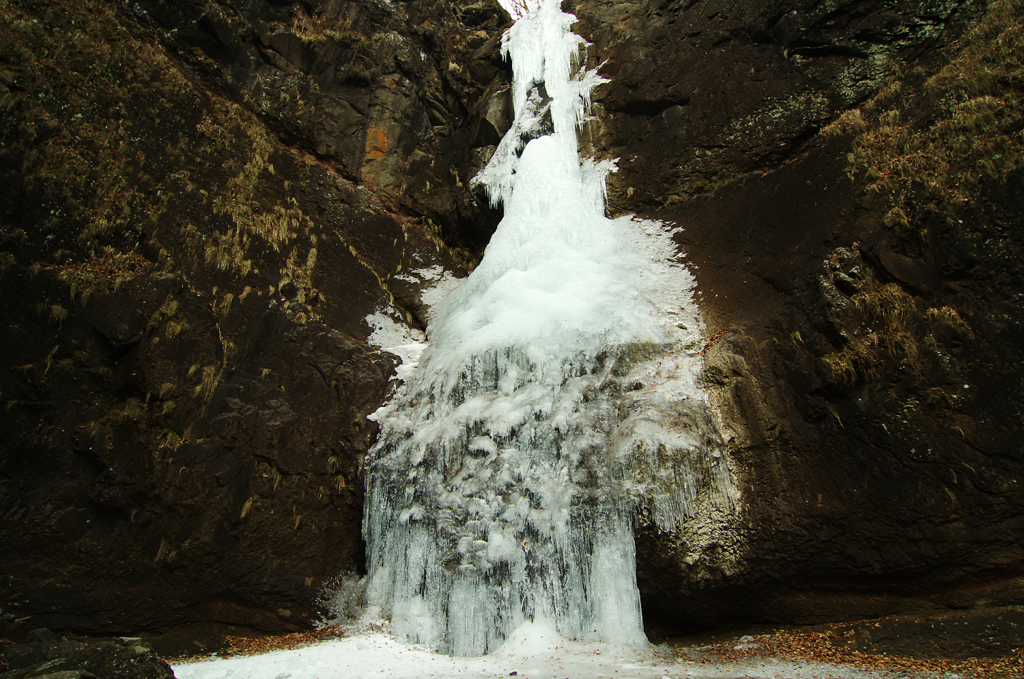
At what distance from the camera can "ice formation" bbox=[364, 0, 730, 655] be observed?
655cm

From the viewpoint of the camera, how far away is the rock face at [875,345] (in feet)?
19.4

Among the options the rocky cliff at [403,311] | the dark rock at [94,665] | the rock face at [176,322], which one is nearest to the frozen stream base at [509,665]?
the rocky cliff at [403,311]

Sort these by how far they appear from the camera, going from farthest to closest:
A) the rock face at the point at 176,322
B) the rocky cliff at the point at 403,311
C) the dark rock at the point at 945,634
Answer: the rock face at the point at 176,322
the rocky cliff at the point at 403,311
the dark rock at the point at 945,634

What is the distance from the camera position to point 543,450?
7441 millimetres

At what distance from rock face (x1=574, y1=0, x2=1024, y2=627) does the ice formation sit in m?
0.48

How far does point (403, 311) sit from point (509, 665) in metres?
7.14

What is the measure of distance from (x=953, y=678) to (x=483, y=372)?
6.28 m

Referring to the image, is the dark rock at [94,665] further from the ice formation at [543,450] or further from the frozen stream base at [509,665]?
the ice formation at [543,450]

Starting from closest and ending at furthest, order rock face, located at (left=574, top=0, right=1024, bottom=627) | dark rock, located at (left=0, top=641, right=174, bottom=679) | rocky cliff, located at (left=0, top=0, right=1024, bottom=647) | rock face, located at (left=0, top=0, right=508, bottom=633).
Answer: dark rock, located at (left=0, top=641, right=174, bottom=679) < rock face, located at (left=574, top=0, right=1024, bottom=627) < rocky cliff, located at (left=0, top=0, right=1024, bottom=647) < rock face, located at (left=0, top=0, right=508, bottom=633)

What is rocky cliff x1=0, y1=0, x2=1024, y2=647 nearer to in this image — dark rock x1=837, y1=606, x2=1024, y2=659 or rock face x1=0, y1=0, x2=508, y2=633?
rock face x1=0, y1=0, x2=508, y2=633

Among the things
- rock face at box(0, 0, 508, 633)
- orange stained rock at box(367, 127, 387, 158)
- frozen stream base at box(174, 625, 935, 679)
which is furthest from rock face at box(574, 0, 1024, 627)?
orange stained rock at box(367, 127, 387, 158)

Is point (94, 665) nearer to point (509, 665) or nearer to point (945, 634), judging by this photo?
point (509, 665)

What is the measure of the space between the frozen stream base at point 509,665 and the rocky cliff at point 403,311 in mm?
830

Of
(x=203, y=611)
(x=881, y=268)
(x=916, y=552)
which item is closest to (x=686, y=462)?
(x=916, y=552)
